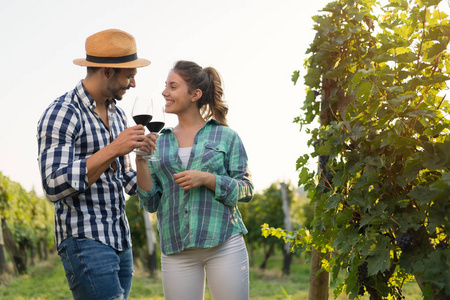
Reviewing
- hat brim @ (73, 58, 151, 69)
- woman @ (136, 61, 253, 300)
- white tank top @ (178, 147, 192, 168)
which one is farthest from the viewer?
white tank top @ (178, 147, 192, 168)

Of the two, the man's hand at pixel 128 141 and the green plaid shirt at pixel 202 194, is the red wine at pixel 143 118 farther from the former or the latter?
the green plaid shirt at pixel 202 194

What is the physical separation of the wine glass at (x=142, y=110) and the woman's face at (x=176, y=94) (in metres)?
0.32

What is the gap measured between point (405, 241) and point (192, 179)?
3.59 ft

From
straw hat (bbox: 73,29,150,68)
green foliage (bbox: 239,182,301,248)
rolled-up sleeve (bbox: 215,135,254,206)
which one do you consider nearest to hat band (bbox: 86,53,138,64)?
straw hat (bbox: 73,29,150,68)

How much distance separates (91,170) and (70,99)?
435 millimetres

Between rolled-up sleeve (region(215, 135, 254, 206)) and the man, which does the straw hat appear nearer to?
the man

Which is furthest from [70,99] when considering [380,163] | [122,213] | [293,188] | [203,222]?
[293,188]

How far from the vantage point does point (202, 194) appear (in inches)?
106

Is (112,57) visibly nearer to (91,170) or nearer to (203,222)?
(91,170)

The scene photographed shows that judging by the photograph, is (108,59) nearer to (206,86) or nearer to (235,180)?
(206,86)

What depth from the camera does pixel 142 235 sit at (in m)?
18.2

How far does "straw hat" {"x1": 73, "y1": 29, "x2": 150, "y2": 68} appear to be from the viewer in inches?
94.0

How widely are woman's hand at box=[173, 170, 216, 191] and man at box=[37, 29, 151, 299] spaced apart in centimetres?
24

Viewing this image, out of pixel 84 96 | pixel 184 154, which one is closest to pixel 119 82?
pixel 84 96
